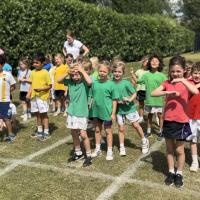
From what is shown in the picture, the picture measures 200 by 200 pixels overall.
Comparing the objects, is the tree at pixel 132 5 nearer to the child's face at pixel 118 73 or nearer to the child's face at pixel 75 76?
the child's face at pixel 118 73

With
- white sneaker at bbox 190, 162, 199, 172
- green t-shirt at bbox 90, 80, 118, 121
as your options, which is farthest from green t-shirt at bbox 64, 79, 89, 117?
white sneaker at bbox 190, 162, 199, 172

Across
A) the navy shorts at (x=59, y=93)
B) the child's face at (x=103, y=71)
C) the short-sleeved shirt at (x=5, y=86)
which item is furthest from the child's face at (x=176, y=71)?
the navy shorts at (x=59, y=93)

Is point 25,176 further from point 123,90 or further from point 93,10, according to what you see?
point 93,10

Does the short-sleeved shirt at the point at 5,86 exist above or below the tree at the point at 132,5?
below

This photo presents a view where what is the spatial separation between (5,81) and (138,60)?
79.9 ft

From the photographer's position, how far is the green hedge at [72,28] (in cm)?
1759

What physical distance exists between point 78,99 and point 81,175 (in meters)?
1.26

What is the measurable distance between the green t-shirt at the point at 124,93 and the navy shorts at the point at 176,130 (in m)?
1.45

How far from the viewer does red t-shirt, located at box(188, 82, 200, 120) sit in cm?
702

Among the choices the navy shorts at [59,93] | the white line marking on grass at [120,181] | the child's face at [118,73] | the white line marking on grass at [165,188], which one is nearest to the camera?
the white line marking on grass at [120,181]

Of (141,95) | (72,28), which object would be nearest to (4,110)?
(141,95)

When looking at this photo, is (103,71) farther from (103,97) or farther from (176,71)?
(176,71)

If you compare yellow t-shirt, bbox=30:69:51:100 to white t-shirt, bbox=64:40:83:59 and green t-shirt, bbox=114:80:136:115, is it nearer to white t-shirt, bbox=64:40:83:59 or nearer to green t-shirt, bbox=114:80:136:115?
green t-shirt, bbox=114:80:136:115

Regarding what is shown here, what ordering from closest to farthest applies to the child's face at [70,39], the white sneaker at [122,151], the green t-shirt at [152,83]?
the white sneaker at [122,151] < the green t-shirt at [152,83] < the child's face at [70,39]
